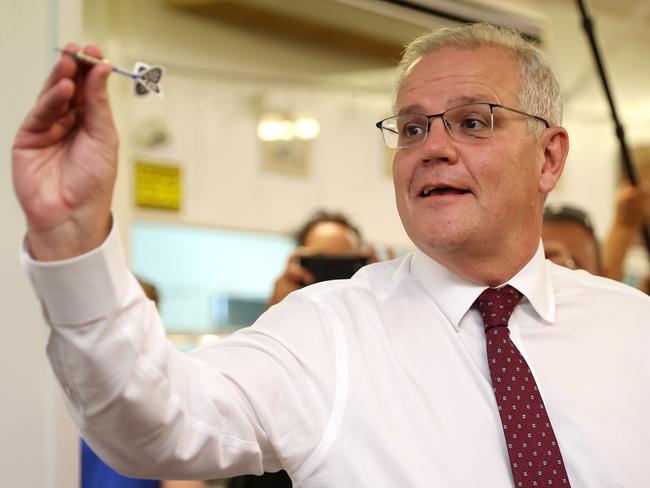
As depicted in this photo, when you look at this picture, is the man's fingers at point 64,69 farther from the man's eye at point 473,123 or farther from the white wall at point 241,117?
the white wall at point 241,117

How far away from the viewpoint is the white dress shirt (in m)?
1.04

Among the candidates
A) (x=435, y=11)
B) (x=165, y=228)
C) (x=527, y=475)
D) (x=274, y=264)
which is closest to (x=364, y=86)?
(x=435, y=11)

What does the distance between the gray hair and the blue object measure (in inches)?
40.5

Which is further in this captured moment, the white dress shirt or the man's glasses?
the man's glasses

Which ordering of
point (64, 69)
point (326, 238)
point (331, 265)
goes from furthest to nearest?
point (326, 238) → point (331, 265) → point (64, 69)

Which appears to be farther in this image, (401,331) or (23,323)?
(23,323)

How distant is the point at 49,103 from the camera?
0.97 metres

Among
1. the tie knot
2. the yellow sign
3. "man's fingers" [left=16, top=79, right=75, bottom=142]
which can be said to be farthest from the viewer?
the yellow sign

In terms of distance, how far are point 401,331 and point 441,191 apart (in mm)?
238

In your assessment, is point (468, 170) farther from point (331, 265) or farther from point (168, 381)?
point (331, 265)

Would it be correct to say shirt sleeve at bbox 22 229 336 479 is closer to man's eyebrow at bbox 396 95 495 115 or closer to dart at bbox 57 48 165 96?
dart at bbox 57 48 165 96

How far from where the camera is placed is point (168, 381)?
110 centimetres

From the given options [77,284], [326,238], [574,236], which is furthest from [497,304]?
[326,238]

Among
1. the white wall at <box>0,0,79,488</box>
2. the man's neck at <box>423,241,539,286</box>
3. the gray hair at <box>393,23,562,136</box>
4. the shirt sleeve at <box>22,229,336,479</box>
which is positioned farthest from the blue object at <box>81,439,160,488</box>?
the gray hair at <box>393,23,562,136</box>
